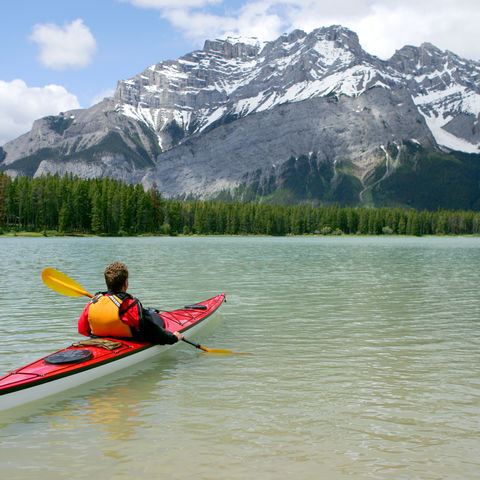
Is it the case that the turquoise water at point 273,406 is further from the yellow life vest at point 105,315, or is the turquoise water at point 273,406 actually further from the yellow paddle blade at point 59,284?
the yellow paddle blade at point 59,284

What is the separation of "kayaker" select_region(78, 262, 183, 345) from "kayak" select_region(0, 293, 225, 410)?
0.27 metres

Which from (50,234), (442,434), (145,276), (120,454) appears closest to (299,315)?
(442,434)

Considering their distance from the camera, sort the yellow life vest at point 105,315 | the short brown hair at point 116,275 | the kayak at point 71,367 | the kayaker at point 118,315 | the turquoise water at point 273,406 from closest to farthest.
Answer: the turquoise water at point 273,406 < the kayak at point 71,367 < the short brown hair at point 116,275 < the kayaker at point 118,315 < the yellow life vest at point 105,315

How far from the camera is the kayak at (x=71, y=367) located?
956cm

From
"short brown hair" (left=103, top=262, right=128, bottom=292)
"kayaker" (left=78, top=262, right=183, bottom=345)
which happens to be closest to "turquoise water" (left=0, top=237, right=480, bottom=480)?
"kayaker" (left=78, top=262, right=183, bottom=345)

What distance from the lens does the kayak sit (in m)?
9.56

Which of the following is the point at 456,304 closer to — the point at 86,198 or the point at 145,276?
the point at 145,276

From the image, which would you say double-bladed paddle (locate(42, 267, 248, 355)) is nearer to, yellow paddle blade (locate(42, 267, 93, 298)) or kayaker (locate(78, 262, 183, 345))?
yellow paddle blade (locate(42, 267, 93, 298))

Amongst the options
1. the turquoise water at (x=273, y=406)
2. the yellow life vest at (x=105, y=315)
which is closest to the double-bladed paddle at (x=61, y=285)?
the turquoise water at (x=273, y=406)

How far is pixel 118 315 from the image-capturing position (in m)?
12.1

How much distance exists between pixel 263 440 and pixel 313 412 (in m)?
1.66

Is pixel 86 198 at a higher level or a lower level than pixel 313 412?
higher

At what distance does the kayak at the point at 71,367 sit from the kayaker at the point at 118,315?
0.89 ft

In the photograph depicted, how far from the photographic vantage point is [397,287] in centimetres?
3075
